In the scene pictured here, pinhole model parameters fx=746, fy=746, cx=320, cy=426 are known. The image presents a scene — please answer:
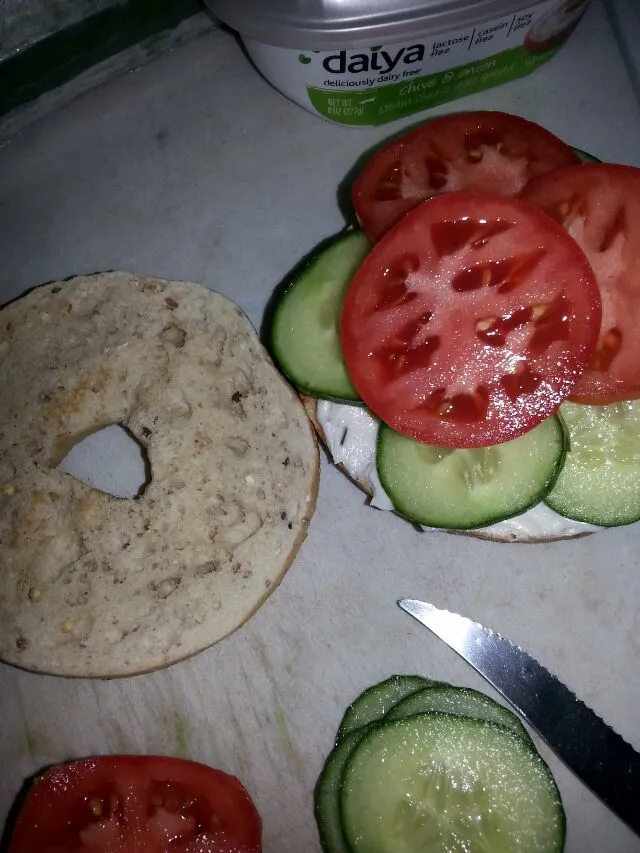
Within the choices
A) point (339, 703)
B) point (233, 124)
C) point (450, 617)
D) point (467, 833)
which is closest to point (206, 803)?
point (339, 703)

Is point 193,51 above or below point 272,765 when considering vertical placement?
above

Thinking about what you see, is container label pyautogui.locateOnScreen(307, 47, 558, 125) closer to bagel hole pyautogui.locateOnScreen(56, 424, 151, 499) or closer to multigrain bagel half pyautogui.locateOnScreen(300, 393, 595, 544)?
multigrain bagel half pyautogui.locateOnScreen(300, 393, 595, 544)

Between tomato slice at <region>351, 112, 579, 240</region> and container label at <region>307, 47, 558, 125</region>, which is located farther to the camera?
container label at <region>307, 47, 558, 125</region>

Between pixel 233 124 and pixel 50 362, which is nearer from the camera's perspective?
pixel 50 362

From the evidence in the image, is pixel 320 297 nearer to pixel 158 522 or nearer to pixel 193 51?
pixel 158 522

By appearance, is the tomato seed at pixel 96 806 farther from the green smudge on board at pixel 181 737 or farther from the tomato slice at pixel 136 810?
the green smudge on board at pixel 181 737

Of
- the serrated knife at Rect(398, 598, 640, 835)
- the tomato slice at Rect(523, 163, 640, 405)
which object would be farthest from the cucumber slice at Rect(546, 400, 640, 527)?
the serrated knife at Rect(398, 598, 640, 835)
